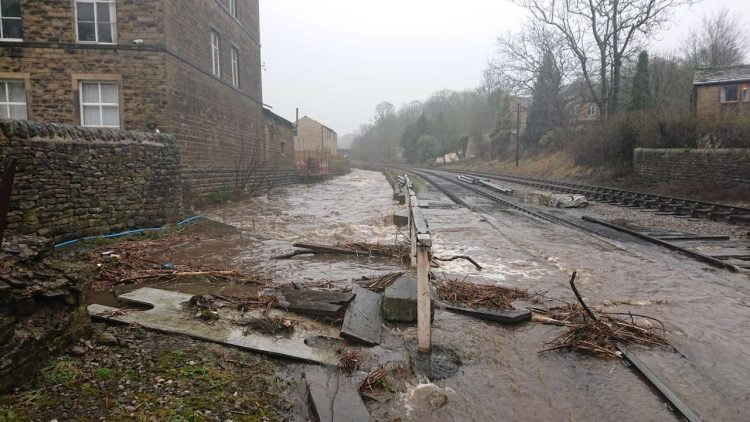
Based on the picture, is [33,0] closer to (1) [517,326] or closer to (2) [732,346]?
(1) [517,326]

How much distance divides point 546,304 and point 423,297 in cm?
254

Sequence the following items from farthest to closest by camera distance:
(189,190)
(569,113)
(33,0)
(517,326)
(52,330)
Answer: (569,113) → (189,190) → (33,0) → (517,326) → (52,330)

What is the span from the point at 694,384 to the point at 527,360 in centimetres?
135

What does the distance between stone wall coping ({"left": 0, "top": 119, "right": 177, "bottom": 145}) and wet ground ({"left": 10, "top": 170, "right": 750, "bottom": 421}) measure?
8.29 feet

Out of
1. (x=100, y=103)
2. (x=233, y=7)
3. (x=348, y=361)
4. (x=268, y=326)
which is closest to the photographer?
(x=348, y=361)

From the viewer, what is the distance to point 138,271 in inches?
261

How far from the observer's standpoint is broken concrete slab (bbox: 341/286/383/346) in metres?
4.44

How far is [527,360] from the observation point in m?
4.26

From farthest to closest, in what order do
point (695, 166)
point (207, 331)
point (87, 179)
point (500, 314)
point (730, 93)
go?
point (730, 93) → point (695, 166) → point (87, 179) → point (500, 314) → point (207, 331)

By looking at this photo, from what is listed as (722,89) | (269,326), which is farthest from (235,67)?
(722,89)

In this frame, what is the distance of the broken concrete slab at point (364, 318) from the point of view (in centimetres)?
444

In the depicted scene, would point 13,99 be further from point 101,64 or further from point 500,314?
point 500,314

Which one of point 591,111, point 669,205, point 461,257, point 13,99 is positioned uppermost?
point 591,111

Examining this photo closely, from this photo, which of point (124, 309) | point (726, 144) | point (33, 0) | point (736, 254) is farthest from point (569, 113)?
point (124, 309)
